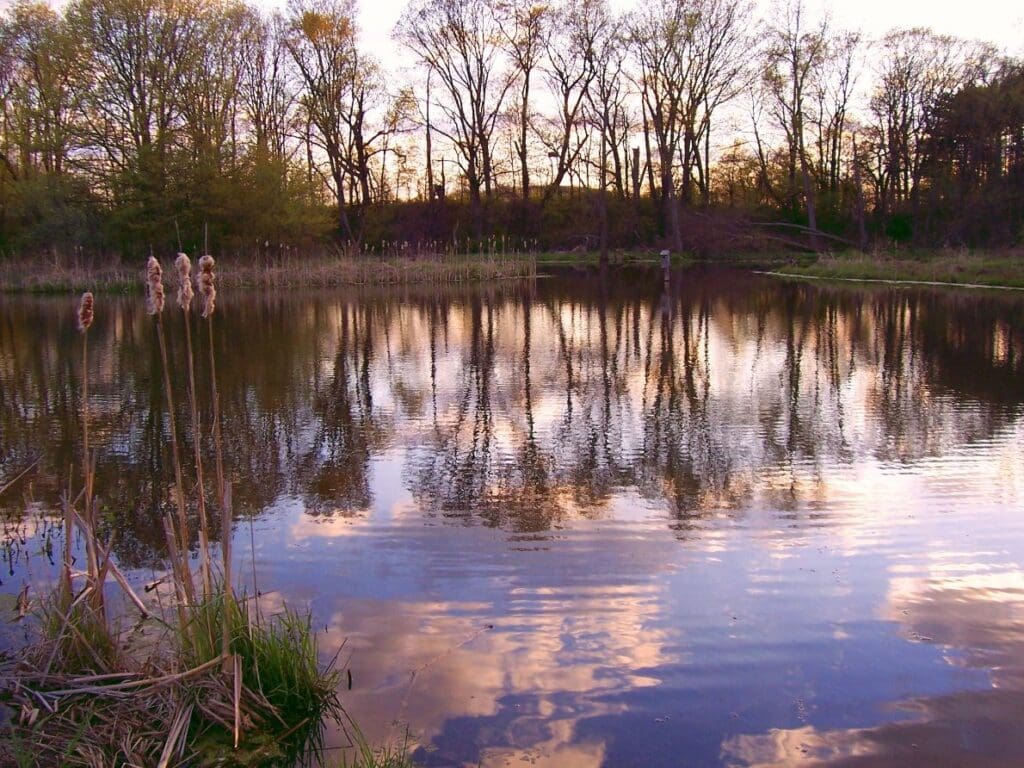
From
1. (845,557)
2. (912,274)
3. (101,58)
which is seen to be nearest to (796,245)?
(912,274)

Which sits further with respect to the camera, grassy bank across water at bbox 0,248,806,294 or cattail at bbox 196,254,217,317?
grassy bank across water at bbox 0,248,806,294

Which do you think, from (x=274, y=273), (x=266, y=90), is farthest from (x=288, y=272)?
(x=266, y=90)

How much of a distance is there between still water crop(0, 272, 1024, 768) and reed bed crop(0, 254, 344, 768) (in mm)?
310

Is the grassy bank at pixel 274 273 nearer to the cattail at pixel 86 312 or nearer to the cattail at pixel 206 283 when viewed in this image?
the cattail at pixel 86 312

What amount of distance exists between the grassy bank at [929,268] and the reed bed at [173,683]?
21991mm

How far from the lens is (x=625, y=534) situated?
16.1 feet

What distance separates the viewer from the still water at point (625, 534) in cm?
311

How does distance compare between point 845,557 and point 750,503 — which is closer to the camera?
point 845,557

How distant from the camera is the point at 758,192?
4212 cm

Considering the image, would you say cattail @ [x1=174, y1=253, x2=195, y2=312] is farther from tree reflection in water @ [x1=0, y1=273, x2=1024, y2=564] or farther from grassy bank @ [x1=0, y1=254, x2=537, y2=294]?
grassy bank @ [x1=0, y1=254, x2=537, y2=294]

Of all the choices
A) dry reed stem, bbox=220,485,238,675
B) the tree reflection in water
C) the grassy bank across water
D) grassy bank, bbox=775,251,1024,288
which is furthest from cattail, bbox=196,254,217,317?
the grassy bank across water

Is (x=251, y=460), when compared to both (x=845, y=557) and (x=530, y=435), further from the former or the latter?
(x=845, y=557)

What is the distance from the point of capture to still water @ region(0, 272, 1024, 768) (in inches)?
122

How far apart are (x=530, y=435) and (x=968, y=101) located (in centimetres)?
2801
